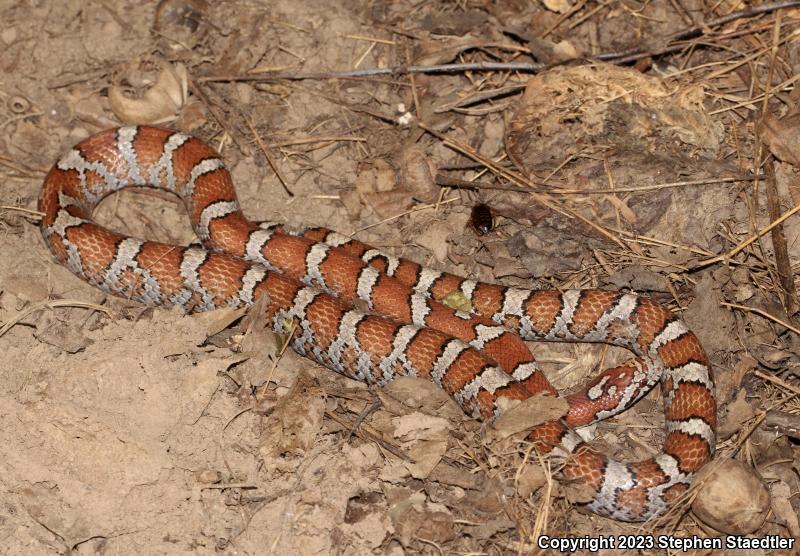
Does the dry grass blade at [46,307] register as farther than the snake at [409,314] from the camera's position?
Yes

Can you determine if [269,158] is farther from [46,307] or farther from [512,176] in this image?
[46,307]

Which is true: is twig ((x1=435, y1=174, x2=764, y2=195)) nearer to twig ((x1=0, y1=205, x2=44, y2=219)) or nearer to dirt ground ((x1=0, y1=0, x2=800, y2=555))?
dirt ground ((x1=0, y1=0, x2=800, y2=555))

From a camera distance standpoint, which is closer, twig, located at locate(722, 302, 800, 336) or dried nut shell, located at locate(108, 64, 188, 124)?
twig, located at locate(722, 302, 800, 336)

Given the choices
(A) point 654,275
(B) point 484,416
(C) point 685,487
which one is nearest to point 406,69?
(A) point 654,275

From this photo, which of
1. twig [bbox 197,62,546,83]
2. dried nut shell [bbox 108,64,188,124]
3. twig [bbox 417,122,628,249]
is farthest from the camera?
dried nut shell [bbox 108,64,188,124]

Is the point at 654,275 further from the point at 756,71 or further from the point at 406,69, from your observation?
the point at 406,69

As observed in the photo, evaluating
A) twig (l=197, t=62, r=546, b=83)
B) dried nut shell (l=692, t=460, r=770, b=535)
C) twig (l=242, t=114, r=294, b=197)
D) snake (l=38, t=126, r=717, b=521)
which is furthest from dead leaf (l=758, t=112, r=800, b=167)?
twig (l=242, t=114, r=294, b=197)

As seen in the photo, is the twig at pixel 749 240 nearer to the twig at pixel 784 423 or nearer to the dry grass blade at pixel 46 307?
the twig at pixel 784 423

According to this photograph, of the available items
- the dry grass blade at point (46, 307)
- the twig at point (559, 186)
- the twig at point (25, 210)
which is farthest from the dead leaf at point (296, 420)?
the twig at point (25, 210)
